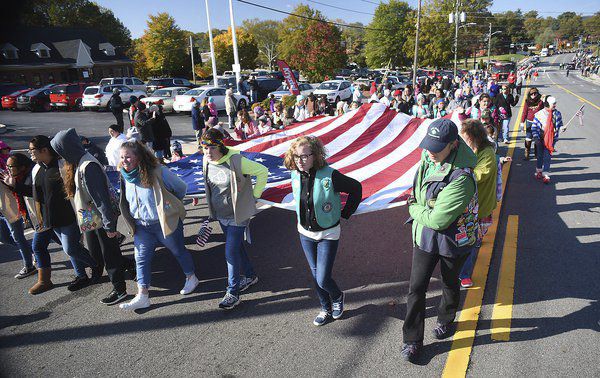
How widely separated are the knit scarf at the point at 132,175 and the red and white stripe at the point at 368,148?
159 cm

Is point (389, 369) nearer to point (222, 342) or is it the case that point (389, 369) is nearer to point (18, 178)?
point (222, 342)

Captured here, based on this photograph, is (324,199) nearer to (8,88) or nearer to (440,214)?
(440,214)

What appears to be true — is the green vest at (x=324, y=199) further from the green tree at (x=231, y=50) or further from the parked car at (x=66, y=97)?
the green tree at (x=231, y=50)

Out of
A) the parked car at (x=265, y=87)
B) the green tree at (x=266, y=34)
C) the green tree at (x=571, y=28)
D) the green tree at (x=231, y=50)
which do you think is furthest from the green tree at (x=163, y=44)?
the green tree at (x=571, y=28)

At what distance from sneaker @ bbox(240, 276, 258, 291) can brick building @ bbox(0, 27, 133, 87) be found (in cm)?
4111

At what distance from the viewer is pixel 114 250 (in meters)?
4.23

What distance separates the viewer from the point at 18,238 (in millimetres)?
4875

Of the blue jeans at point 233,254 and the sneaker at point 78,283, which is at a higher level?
the blue jeans at point 233,254

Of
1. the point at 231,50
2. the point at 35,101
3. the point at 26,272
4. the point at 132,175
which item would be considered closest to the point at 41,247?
the point at 26,272

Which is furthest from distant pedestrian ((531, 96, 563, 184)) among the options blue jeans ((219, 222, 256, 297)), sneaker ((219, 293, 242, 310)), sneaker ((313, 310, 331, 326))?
sneaker ((219, 293, 242, 310))

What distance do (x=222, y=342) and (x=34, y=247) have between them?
8.88 ft

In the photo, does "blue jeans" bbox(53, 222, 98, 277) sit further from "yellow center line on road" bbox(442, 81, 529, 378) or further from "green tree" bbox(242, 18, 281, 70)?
"green tree" bbox(242, 18, 281, 70)

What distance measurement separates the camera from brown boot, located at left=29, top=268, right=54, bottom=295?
455cm

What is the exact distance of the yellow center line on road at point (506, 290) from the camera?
3.45 m
